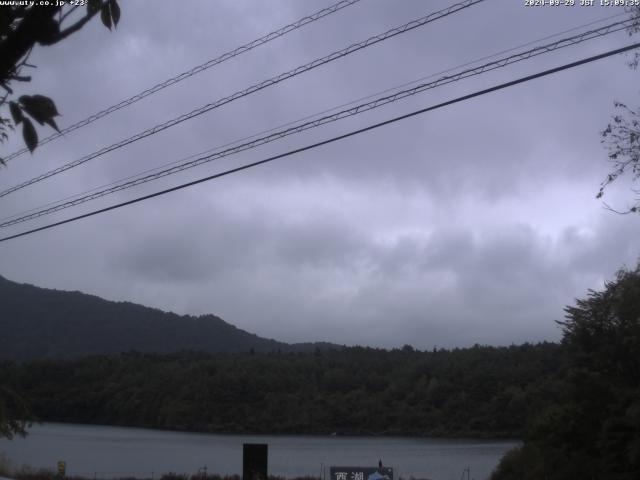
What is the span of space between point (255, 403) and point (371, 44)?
6814 centimetres

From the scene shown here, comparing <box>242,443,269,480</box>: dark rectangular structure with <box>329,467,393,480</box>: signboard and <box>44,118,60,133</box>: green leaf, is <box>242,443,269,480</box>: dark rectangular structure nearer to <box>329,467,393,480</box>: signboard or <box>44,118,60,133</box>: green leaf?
<box>329,467,393,480</box>: signboard

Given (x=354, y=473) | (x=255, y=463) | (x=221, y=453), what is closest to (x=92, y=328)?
(x=221, y=453)

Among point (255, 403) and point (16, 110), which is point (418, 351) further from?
point (16, 110)

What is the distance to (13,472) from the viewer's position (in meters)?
34.8

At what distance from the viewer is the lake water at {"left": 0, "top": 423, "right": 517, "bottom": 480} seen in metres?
46.8

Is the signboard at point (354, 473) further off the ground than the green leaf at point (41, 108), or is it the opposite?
the green leaf at point (41, 108)

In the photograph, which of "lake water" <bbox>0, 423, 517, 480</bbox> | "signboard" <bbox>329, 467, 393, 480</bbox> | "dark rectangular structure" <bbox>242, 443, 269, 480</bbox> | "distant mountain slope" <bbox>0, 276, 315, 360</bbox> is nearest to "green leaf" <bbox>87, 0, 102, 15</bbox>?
"dark rectangular structure" <bbox>242, 443, 269, 480</bbox>

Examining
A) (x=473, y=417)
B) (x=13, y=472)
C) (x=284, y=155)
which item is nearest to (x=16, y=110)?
(x=284, y=155)

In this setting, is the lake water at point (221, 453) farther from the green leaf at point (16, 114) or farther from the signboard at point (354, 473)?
the green leaf at point (16, 114)

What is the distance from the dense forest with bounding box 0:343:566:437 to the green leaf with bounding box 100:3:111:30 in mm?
62278

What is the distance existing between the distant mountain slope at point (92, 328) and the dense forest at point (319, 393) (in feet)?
43.0

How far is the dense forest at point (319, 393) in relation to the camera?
6681 centimetres

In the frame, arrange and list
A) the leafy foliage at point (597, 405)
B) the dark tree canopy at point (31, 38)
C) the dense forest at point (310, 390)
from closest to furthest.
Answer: the dark tree canopy at point (31, 38), the leafy foliage at point (597, 405), the dense forest at point (310, 390)

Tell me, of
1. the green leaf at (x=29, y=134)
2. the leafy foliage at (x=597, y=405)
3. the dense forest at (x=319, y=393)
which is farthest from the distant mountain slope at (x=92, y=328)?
the green leaf at (x=29, y=134)
